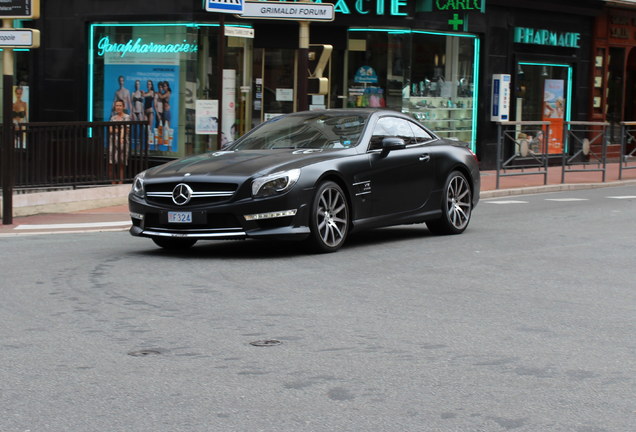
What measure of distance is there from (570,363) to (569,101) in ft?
80.7

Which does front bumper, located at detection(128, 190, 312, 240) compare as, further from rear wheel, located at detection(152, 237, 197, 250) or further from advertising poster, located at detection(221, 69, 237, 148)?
advertising poster, located at detection(221, 69, 237, 148)

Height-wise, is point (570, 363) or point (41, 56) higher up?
point (41, 56)

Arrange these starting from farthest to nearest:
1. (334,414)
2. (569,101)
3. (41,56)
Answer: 1. (569,101)
2. (41,56)
3. (334,414)

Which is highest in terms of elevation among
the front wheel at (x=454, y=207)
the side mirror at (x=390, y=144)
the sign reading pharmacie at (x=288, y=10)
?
the sign reading pharmacie at (x=288, y=10)

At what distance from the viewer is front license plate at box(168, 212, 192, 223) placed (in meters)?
11.2

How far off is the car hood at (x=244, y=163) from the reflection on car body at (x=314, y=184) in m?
0.01

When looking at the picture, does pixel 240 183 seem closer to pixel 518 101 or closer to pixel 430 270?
pixel 430 270

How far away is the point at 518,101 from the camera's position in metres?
28.6

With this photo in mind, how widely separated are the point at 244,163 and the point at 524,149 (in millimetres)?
12102

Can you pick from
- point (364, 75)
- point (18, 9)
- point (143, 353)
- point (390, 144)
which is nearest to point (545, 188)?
point (364, 75)

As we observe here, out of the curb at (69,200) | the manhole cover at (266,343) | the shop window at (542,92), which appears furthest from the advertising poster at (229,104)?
the manhole cover at (266,343)

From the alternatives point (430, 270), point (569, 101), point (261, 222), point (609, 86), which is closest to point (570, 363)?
point (430, 270)

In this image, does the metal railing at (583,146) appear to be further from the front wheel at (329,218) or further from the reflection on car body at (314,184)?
the front wheel at (329,218)

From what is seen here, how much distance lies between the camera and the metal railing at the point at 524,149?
2220 cm
